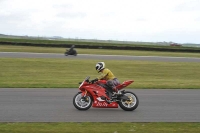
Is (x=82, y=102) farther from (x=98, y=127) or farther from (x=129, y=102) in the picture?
(x=98, y=127)

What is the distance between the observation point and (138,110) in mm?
11578

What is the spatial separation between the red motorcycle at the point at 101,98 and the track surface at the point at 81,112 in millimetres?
199

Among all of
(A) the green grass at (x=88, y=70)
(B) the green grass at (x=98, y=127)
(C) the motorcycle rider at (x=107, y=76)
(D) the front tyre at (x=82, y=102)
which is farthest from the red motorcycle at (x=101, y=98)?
(A) the green grass at (x=88, y=70)

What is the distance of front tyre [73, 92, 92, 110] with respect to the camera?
37.4ft

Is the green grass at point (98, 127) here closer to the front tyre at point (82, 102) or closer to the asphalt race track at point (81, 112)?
the asphalt race track at point (81, 112)

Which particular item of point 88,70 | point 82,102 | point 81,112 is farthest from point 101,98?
point 88,70

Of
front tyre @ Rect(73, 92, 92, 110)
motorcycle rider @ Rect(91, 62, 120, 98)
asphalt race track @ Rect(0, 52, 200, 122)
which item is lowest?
asphalt race track @ Rect(0, 52, 200, 122)

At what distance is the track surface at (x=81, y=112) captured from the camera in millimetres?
10023

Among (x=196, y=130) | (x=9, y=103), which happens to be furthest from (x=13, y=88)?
(x=196, y=130)

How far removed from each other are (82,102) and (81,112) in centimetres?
54

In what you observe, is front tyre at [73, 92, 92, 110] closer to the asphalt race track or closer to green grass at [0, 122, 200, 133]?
the asphalt race track

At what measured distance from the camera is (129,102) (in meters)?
11.6

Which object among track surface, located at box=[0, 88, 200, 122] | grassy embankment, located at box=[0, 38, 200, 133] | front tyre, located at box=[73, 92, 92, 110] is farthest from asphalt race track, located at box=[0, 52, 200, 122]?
grassy embankment, located at box=[0, 38, 200, 133]

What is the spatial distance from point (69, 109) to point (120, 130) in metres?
3.21
